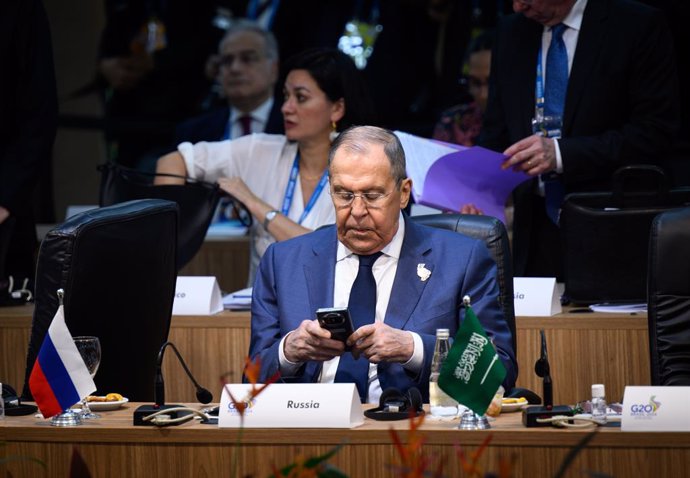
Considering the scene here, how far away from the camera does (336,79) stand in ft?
16.0

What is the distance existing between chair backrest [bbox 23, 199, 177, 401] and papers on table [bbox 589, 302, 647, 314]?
56.3 inches

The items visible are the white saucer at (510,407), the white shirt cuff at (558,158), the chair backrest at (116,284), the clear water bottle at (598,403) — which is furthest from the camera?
the white shirt cuff at (558,158)

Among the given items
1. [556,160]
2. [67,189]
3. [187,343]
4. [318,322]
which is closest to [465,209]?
[556,160]

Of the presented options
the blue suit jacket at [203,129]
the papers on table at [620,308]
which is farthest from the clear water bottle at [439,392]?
the blue suit jacket at [203,129]

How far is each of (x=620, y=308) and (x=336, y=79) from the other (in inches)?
57.3

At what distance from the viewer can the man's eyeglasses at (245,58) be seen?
6555 millimetres

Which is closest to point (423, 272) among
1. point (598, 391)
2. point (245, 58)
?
point (598, 391)

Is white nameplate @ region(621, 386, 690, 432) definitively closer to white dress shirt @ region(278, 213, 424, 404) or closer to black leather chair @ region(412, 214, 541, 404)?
white dress shirt @ region(278, 213, 424, 404)

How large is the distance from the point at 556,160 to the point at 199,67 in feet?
14.9

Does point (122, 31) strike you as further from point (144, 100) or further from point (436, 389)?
point (436, 389)

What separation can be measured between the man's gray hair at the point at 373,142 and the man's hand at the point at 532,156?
0.87m

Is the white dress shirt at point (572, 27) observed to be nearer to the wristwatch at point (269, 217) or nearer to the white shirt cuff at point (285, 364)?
the wristwatch at point (269, 217)

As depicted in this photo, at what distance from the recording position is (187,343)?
172 inches

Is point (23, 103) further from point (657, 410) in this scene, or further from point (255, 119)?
point (657, 410)
